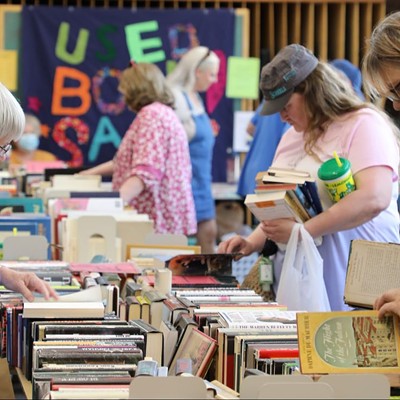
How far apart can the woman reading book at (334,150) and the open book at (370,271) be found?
874 millimetres

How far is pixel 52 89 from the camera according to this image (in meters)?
8.64

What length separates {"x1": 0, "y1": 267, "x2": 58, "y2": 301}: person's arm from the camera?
2.78 meters

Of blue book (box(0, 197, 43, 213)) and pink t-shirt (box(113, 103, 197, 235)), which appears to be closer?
blue book (box(0, 197, 43, 213))

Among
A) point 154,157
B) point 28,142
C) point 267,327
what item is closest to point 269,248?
point 267,327

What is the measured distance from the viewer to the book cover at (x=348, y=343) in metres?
2.13

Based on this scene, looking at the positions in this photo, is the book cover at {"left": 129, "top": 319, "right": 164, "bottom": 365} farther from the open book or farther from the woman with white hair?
the woman with white hair

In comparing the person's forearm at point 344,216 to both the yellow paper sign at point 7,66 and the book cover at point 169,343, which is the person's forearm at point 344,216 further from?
the yellow paper sign at point 7,66

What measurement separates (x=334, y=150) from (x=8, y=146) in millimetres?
1266

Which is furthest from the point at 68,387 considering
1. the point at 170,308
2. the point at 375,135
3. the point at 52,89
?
the point at 52,89

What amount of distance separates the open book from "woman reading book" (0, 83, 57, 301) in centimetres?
78

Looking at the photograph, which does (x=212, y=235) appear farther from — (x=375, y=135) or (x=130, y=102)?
(x=375, y=135)

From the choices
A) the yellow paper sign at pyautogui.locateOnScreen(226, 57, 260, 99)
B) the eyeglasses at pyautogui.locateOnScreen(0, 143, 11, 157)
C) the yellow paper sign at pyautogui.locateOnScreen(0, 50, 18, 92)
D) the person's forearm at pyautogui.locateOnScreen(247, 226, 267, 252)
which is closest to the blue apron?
the yellow paper sign at pyautogui.locateOnScreen(226, 57, 260, 99)

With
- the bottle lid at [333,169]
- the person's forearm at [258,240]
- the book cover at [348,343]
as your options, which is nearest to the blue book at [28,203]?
the person's forearm at [258,240]

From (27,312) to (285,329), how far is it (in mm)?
637
